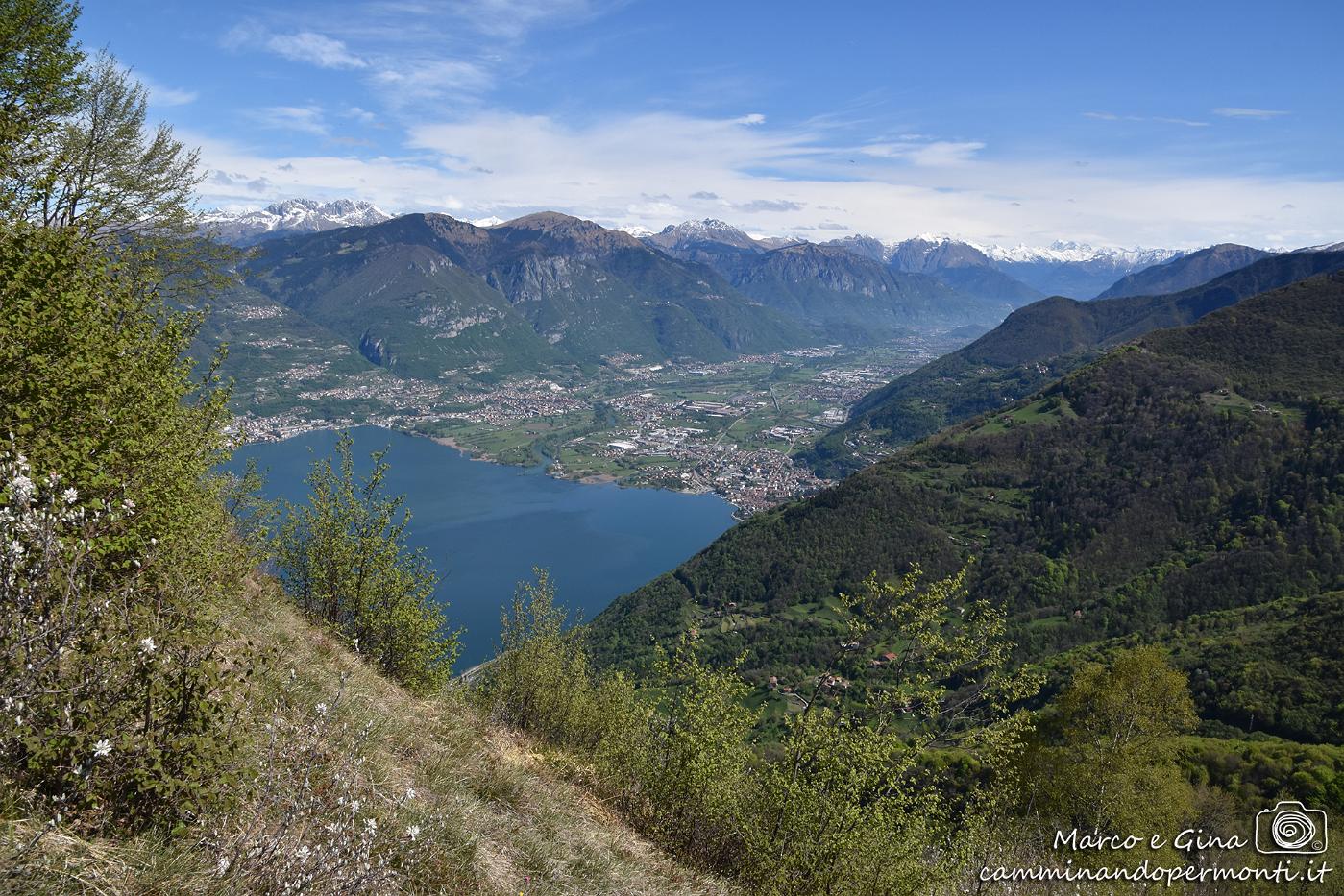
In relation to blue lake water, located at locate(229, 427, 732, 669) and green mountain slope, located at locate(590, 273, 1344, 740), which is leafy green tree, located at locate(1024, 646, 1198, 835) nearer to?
green mountain slope, located at locate(590, 273, 1344, 740)

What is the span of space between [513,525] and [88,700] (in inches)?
4852

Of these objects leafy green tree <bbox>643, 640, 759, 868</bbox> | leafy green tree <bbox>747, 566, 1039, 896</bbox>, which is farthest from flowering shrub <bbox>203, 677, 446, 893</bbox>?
leafy green tree <bbox>643, 640, 759, 868</bbox>

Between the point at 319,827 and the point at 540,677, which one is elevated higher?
the point at 319,827

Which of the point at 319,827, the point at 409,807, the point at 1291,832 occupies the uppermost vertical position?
the point at 319,827

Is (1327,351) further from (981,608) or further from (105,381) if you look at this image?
(105,381)

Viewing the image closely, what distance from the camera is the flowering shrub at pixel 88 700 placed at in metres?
3.53

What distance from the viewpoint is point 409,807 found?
590 centimetres

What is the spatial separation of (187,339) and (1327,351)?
15565 cm

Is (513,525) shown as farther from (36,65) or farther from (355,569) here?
(36,65)

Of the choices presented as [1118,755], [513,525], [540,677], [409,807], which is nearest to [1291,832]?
[1118,755]

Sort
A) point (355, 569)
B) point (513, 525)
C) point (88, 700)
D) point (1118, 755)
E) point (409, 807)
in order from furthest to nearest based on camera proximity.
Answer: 1. point (513, 525)
2. point (1118, 755)
3. point (355, 569)
4. point (409, 807)
5. point (88, 700)

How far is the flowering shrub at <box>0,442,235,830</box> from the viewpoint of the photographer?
353cm

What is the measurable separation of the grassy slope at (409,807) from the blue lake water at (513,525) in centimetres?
7118

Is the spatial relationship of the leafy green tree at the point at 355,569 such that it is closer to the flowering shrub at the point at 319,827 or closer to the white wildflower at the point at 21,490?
the flowering shrub at the point at 319,827
